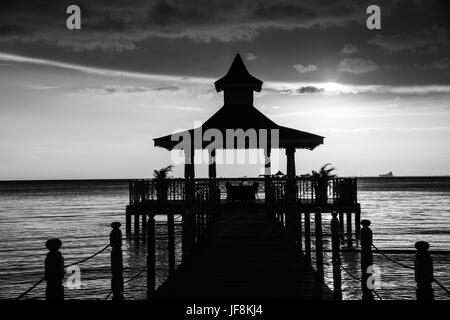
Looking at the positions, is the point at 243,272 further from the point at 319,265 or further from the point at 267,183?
the point at 267,183

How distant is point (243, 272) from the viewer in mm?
10453

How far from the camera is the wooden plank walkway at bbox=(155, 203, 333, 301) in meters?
8.77

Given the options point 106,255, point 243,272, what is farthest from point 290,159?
point 243,272

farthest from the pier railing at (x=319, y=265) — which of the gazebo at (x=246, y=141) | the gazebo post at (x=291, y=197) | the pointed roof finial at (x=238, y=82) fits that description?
the pointed roof finial at (x=238, y=82)

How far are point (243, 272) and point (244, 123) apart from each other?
12287mm

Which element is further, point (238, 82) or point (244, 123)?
point (238, 82)

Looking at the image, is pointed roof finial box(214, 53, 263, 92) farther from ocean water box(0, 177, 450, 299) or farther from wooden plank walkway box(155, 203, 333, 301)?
wooden plank walkway box(155, 203, 333, 301)

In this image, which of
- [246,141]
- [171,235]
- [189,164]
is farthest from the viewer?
[189,164]

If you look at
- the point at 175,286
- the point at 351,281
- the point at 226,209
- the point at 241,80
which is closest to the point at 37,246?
the point at 226,209

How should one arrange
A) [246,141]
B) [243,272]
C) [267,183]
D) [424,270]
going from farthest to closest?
1. [267,183]
2. [246,141]
3. [243,272]
4. [424,270]

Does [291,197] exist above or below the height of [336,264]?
above

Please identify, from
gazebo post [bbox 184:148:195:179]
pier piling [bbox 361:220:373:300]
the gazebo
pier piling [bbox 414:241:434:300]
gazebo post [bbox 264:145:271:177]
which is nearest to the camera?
pier piling [bbox 414:241:434:300]

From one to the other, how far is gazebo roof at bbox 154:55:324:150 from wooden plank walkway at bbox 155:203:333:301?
18.0 ft

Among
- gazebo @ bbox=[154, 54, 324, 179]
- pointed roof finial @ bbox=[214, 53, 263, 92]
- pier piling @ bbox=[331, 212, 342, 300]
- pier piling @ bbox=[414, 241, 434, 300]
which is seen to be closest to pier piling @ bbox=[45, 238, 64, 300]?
pier piling @ bbox=[414, 241, 434, 300]
